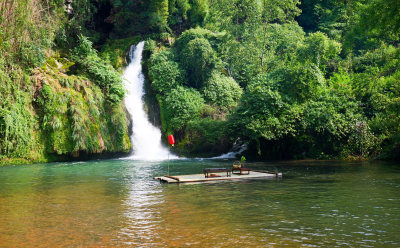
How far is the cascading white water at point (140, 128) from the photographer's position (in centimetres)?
3152

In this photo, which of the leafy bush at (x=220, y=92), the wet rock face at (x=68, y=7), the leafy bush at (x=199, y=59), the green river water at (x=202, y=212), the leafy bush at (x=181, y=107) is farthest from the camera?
the leafy bush at (x=199, y=59)

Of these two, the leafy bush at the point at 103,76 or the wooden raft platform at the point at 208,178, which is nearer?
the wooden raft platform at the point at 208,178

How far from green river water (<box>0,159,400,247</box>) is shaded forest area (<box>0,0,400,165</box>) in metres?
8.64

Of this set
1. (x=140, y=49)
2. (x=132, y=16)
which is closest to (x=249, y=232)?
(x=140, y=49)

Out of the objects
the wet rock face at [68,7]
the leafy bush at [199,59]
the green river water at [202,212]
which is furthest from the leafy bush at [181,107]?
the green river water at [202,212]

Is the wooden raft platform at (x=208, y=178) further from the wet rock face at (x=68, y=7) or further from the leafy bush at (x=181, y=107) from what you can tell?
the wet rock face at (x=68, y=7)

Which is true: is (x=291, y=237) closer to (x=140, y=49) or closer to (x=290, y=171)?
(x=290, y=171)

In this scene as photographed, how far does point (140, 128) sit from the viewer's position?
107 feet

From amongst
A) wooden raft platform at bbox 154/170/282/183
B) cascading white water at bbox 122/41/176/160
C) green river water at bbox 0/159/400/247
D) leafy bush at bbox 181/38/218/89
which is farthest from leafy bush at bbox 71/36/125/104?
wooden raft platform at bbox 154/170/282/183

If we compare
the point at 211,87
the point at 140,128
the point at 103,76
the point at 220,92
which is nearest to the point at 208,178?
the point at 140,128

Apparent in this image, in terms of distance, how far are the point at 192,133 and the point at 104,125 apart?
258 inches

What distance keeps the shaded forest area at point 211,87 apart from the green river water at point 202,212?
8.64 m

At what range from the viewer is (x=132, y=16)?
4191 cm

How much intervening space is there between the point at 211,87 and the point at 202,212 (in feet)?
84.1
